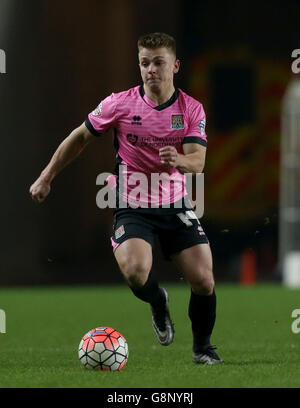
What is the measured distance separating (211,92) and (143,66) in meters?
13.5

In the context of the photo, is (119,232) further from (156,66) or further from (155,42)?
(155,42)

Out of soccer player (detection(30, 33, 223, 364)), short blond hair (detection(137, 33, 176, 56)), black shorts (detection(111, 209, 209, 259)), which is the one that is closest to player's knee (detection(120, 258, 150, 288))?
soccer player (detection(30, 33, 223, 364))

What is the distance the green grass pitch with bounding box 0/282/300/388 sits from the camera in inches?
247

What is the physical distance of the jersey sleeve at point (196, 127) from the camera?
23.2 ft

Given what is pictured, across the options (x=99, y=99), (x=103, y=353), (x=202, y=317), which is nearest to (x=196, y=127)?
(x=202, y=317)

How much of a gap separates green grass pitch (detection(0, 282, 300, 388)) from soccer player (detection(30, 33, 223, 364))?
51cm

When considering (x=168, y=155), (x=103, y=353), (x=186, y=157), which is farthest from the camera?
(x=186, y=157)

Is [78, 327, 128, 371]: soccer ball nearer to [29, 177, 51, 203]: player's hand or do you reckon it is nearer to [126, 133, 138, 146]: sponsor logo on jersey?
[29, 177, 51, 203]: player's hand

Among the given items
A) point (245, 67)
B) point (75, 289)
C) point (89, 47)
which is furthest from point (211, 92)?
point (75, 289)

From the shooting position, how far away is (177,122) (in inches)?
281

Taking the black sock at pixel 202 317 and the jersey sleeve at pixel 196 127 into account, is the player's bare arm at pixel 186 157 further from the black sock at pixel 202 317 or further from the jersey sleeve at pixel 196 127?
the black sock at pixel 202 317

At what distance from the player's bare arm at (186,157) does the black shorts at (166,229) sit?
456 millimetres

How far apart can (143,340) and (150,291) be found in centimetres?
198
